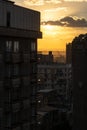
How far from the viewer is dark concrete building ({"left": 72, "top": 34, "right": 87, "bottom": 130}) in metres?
36.3

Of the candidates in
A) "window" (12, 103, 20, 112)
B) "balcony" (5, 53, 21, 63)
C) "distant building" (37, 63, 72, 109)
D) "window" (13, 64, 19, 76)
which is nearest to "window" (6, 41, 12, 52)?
"balcony" (5, 53, 21, 63)

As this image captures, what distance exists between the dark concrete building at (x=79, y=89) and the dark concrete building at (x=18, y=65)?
685 centimetres

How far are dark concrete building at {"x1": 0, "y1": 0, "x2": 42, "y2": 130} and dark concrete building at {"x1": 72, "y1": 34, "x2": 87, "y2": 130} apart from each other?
6.85 metres

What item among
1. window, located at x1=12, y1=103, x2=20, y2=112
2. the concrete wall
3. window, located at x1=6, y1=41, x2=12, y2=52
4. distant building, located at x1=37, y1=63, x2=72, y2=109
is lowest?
window, located at x1=12, y1=103, x2=20, y2=112

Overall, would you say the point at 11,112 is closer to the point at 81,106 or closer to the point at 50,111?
the point at 81,106

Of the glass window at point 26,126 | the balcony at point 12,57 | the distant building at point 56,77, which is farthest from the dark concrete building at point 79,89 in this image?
the distant building at point 56,77

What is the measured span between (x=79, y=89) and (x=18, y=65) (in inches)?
378

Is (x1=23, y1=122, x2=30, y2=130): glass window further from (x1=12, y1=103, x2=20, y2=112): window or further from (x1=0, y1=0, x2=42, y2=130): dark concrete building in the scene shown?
(x1=12, y1=103, x2=20, y2=112): window

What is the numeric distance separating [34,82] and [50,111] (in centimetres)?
1957

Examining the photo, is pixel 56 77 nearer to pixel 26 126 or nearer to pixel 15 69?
pixel 26 126

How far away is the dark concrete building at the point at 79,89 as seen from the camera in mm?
36281

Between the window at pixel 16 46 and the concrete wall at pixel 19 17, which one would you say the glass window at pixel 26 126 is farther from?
the concrete wall at pixel 19 17

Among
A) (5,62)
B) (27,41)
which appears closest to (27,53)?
(27,41)

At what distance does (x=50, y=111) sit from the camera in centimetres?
4906
